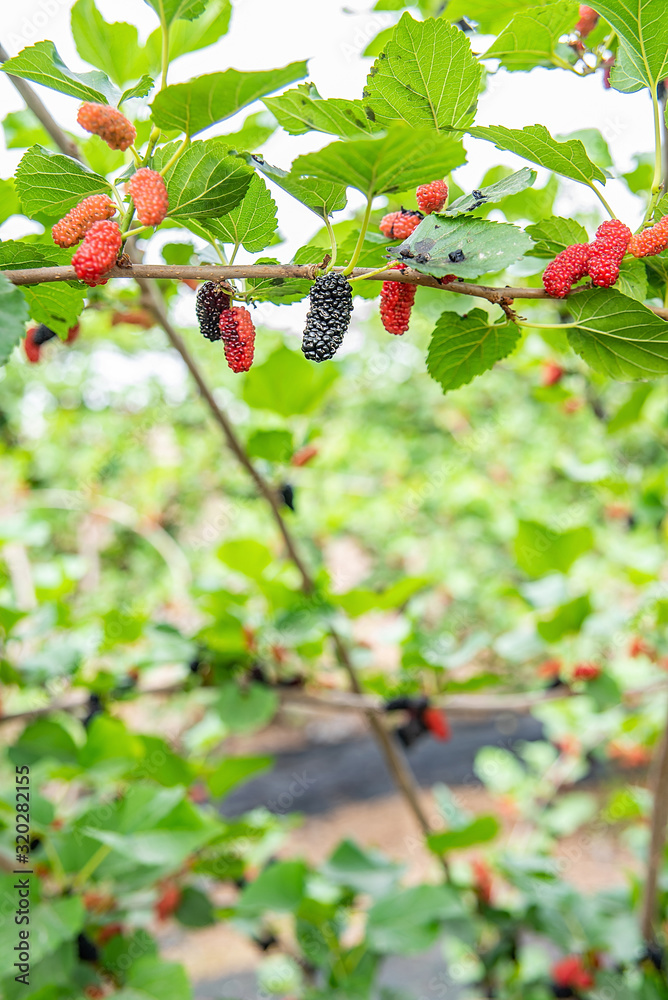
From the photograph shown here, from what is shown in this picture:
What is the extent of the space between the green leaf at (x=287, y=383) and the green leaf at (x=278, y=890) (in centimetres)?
55

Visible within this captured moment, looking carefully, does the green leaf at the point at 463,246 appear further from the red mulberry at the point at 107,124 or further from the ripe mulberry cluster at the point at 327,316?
the red mulberry at the point at 107,124

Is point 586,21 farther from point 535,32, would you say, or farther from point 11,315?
point 11,315

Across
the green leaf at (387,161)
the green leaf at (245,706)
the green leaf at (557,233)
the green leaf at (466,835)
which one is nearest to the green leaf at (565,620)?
the green leaf at (466,835)

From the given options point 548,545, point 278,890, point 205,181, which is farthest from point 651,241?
point 278,890

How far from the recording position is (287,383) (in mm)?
764

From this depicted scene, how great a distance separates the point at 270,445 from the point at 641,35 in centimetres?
47

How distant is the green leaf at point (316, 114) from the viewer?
301 millimetres

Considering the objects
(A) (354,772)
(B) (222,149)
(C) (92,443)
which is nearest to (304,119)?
(B) (222,149)

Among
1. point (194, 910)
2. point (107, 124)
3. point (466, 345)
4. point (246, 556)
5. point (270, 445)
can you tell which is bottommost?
point (194, 910)

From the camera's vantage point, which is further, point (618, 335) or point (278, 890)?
point (278, 890)

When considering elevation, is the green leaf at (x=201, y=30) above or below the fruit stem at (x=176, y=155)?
above

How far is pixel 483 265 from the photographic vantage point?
1.05 feet

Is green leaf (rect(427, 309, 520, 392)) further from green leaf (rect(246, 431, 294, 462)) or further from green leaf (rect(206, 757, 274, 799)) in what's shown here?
green leaf (rect(206, 757, 274, 799))

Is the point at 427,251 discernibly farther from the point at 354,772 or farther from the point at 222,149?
the point at 354,772
